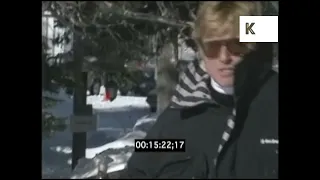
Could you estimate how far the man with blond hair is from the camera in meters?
3.93

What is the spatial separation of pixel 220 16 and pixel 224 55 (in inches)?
9.7

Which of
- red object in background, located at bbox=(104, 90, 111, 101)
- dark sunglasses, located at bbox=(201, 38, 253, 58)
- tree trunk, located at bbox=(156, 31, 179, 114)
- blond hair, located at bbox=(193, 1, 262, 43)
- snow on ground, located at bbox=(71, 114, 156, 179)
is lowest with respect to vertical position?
snow on ground, located at bbox=(71, 114, 156, 179)

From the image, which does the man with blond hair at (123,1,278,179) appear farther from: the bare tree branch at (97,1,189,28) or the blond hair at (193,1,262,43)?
the bare tree branch at (97,1,189,28)

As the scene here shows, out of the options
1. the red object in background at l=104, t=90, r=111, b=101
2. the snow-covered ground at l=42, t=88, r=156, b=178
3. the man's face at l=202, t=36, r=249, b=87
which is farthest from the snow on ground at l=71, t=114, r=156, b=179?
the man's face at l=202, t=36, r=249, b=87

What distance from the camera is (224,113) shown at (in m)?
3.94
